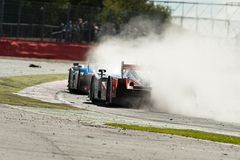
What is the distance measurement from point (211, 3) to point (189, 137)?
1895 inches

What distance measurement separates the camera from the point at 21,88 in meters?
29.3

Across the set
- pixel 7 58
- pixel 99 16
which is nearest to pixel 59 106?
pixel 7 58

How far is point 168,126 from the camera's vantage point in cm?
1828

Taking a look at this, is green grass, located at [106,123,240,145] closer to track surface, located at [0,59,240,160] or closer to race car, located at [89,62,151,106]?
track surface, located at [0,59,240,160]

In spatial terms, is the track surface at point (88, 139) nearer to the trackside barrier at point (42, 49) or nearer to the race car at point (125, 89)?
the race car at point (125, 89)

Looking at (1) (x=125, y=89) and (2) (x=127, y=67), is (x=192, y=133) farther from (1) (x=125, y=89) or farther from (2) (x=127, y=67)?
(2) (x=127, y=67)

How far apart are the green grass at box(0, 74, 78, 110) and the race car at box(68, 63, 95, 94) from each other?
5.98 feet

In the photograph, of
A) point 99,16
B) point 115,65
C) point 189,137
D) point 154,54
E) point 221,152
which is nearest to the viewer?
point 221,152

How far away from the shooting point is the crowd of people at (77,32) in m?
55.7

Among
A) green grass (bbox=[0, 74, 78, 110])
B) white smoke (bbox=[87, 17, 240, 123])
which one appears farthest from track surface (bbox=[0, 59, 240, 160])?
white smoke (bbox=[87, 17, 240, 123])

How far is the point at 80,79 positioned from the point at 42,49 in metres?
21.7

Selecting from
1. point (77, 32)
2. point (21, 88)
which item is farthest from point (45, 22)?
point (21, 88)

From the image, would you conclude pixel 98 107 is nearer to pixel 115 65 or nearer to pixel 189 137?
pixel 189 137

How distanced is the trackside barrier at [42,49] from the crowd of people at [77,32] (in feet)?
9.01
